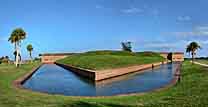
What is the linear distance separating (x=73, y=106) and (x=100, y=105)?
1241mm

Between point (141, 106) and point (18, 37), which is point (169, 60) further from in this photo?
point (141, 106)

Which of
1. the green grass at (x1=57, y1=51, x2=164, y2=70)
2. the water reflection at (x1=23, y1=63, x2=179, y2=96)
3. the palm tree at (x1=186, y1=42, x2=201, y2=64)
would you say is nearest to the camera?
the water reflection at (x1=23, y1=63, x2=179, y2=96)

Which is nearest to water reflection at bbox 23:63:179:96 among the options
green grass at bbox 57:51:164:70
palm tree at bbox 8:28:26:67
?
green grass at bbox 57:51:164:70

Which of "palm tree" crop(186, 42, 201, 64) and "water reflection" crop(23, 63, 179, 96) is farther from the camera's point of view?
"palm tree" crop(186, 42, 201, 64)

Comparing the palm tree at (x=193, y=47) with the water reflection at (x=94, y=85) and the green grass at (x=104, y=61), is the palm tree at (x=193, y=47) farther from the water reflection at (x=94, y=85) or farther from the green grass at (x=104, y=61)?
the water reflection at (x=94, y=85)

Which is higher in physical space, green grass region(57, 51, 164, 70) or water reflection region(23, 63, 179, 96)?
green grass region(57, 51, 164, 70)

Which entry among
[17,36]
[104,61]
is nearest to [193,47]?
[104,61]

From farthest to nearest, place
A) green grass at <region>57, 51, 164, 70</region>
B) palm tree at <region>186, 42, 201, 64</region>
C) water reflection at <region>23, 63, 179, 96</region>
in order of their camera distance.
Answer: palm tree at <region>186, 42, 201, 64</region>, green grass at <region>57, 51, 164, 70</region>, water reflection at <region>23, 63, 179, 96</region>

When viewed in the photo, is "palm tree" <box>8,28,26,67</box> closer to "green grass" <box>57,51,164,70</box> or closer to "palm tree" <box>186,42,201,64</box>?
"green grass" <box>57,51,164,70</box>

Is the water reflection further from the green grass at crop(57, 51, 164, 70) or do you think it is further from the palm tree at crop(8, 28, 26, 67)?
the palm tree at crop(8, 28, 26, 67)

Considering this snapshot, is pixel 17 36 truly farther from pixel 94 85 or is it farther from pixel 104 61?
pixel 94 85

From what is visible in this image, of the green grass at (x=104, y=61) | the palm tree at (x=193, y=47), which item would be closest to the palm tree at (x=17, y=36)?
the green grass at (x=104, y=61)

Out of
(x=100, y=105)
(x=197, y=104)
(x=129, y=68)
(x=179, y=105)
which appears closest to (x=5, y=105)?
(x=100, y=105)

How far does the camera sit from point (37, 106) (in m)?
10.3
